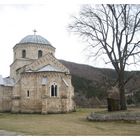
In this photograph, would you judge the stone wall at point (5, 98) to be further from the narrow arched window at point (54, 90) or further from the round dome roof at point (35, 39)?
the narrow arched window at point (54, 90)

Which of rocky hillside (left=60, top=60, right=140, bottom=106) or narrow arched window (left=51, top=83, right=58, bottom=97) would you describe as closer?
narrow arched window (left=51, top=83, right=58, bottom=97)

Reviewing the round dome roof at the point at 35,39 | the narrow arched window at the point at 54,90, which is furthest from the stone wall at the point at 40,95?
the round dome roof at the point at 35,39

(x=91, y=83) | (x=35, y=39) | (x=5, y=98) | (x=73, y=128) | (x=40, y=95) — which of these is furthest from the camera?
(x=91, y=83)

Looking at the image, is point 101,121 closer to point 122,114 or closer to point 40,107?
point 122,114

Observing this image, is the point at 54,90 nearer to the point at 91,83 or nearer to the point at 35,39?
the point at 35,39

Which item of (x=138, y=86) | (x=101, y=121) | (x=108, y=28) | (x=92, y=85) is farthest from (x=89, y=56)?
(x=92, y=85)

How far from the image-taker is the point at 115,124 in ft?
64.3

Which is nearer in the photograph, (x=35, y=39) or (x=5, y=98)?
(x=5, y=98)

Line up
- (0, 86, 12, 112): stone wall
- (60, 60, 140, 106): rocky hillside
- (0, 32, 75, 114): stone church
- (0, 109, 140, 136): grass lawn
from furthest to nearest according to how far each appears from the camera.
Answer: (60, 60, 140, 106): rocky hillside < (0, 86, 12, 112): stone wall < (0, 32, 75, 114): stone church < (0, 109, 140, 136): grass lawn

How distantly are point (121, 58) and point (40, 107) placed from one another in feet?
35.4

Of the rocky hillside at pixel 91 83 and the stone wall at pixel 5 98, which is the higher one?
the rocky hillside at pixel 91 83

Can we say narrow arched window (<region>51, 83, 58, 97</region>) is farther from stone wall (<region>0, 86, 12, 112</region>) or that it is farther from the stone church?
stone wall (<region>0, 86, 12, 112</region>)

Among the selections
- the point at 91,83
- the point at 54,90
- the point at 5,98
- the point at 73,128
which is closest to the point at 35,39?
the point at 5,98

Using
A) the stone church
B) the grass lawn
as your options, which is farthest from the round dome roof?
the grass lawn
